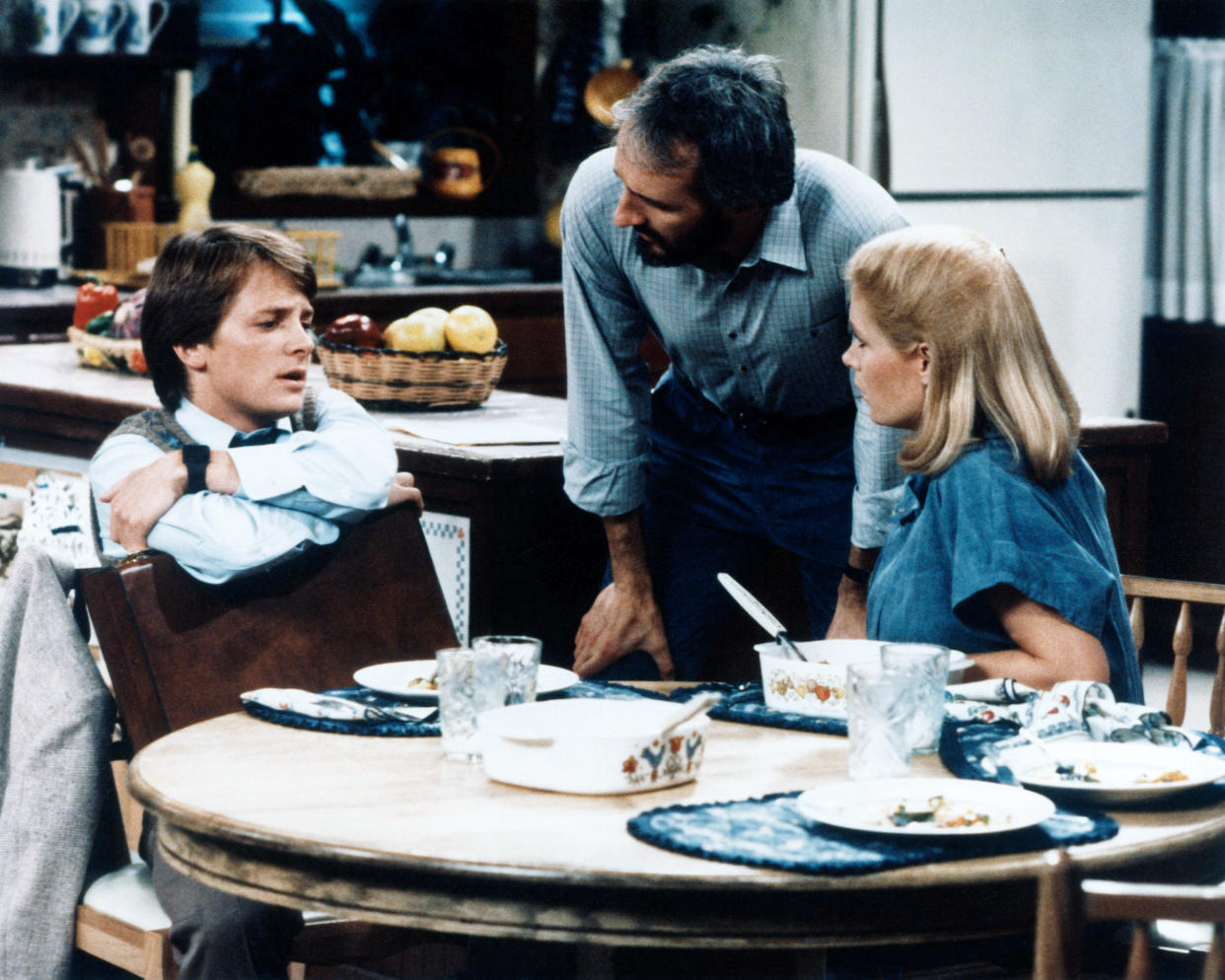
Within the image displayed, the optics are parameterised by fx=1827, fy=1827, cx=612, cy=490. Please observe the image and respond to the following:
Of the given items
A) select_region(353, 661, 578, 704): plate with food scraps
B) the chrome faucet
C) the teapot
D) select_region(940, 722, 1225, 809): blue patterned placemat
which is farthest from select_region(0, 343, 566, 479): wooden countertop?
the teapot

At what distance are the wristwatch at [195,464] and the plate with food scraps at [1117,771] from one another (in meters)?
1.05

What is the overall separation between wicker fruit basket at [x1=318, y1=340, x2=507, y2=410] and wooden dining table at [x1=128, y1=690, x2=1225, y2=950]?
1591mm

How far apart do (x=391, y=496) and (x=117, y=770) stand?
34.2 inches

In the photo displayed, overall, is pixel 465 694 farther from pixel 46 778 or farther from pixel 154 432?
pixel 154 432

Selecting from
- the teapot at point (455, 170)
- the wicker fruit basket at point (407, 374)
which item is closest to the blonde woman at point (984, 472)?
the wicker fruit basket at point (407, 374)

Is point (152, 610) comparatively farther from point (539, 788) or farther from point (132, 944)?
point (539, 788)

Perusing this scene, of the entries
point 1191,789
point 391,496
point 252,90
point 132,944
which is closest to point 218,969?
point 132,944

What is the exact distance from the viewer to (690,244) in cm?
231

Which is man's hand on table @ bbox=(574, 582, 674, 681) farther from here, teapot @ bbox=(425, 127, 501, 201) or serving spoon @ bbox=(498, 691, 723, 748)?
teapot @ bbox=(425, 127, 501, 201)

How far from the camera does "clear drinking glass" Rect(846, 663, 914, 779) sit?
1.53 m

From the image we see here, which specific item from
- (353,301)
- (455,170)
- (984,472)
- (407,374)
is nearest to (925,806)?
(984,472)

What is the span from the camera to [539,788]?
4.96 ft

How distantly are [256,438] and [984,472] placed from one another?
940 mm

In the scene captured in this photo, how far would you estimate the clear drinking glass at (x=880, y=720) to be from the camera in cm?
153
